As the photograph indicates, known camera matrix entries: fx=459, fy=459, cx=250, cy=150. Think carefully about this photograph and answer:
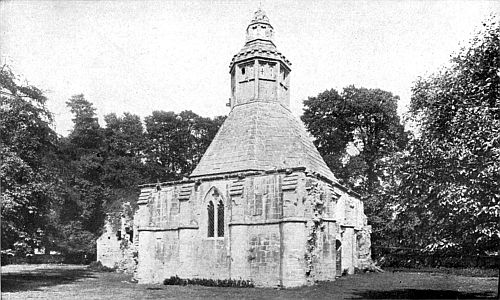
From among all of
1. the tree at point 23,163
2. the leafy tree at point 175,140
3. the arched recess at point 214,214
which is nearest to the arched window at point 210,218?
the arched recess at point 214,214

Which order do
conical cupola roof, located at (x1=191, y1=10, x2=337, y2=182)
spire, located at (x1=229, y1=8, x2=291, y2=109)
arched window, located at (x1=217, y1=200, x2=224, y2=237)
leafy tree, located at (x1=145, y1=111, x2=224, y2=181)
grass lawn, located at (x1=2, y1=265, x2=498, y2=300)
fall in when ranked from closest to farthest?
grass lawn, located at (x1=2, y1=265, x2=498, y2=300), arched window, located at (x1=217, y1=200, x2=224, y2=237), conical cupola roof, located at (x1=191, y1=10, x2=337, y2=182), spire, located at (x1=229, y1=8, x2=291, y2=109), leafy tree, located at (x1=145, y1=111, x2=224, y2=181)

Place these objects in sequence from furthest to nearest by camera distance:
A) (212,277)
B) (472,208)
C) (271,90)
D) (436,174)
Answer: (271,90) → (212,277) → (436,174) → (472,208)

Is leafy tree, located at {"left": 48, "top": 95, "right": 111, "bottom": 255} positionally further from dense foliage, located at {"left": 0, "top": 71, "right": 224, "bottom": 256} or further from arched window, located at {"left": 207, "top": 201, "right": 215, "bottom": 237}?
arched window, located at {"left": 207, "top": 201, "right": 215, "bottom": 237}

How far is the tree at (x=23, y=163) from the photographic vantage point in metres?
18.3

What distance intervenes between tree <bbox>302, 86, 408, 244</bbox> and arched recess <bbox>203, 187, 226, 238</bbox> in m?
19.6

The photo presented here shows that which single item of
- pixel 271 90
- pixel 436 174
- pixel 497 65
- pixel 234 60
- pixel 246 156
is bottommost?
pixel 436 174

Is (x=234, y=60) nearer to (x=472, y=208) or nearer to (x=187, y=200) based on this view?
(x=187, y=200)

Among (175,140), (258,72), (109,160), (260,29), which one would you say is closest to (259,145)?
(258,72)

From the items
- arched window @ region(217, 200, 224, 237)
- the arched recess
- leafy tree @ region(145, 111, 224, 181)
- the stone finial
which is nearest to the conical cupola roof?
the arched recess

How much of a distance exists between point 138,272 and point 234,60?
15023 mm

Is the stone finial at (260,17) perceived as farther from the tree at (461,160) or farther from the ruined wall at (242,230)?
the tree at (461,160)

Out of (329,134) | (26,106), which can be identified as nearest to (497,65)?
(26,106)

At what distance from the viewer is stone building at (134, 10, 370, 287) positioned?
71.3 ft

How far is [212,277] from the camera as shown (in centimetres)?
2348
